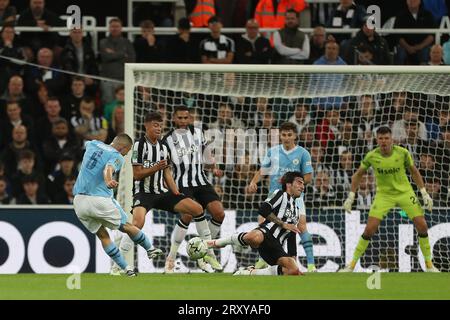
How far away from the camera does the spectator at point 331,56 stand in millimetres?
18453

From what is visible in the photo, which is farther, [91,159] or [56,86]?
[56,86]

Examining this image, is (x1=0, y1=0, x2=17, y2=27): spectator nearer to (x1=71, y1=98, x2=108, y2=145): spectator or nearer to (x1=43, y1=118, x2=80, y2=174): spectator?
(x1=71, y1=98, x2=108, y2=145): spectator

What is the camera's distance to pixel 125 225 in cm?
1398

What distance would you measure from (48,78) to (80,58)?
21.5 inches

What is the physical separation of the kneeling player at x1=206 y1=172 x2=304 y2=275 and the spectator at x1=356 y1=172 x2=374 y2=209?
2934 mm

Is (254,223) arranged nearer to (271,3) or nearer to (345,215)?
(345,215)

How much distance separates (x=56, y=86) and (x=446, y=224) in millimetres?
5920

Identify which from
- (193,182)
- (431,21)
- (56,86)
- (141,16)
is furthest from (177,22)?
(193,182)

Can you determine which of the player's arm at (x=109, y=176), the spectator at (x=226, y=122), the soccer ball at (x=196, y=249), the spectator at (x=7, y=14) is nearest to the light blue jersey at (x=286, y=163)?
the spectator at (x=226, y=122)

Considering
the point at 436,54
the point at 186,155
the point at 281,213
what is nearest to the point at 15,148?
the point at 186,155

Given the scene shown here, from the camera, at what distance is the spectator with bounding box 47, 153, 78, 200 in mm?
17594

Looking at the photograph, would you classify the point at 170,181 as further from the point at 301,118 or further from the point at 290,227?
the point at 301,118

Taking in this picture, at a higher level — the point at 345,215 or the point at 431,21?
the point at 431,21
